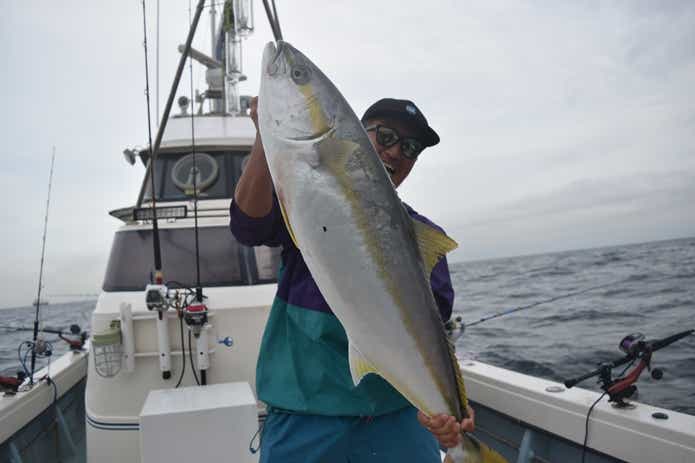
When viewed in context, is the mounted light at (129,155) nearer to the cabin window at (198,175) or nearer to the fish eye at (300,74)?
the cabin window at (198,175)

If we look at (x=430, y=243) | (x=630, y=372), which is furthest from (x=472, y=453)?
(x=630, y=372)

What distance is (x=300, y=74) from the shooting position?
1661mm

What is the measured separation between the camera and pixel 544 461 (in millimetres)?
3947

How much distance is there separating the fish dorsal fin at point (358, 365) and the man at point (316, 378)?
0.42 metres

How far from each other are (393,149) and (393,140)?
42 millimetres

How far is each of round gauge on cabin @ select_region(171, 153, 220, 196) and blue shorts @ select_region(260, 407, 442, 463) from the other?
426 centimetres

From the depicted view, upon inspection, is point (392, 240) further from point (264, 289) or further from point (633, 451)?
point (264, 289)

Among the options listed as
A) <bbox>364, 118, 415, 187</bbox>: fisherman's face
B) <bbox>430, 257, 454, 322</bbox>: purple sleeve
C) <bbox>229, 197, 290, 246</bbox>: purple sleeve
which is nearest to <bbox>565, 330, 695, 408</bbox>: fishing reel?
<bbox>430, 257, 454, 322</bbox>: purple sleeve

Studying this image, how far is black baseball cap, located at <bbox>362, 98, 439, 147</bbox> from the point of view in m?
2.29

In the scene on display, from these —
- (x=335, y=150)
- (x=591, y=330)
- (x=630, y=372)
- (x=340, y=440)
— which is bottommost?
(x=591, y=330)

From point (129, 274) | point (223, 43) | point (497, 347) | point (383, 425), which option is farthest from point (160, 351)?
point (497, 347)

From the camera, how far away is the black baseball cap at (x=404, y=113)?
229 centimetres

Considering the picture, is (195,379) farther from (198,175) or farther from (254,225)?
(254,225)

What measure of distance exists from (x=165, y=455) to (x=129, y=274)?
235 centimetres
